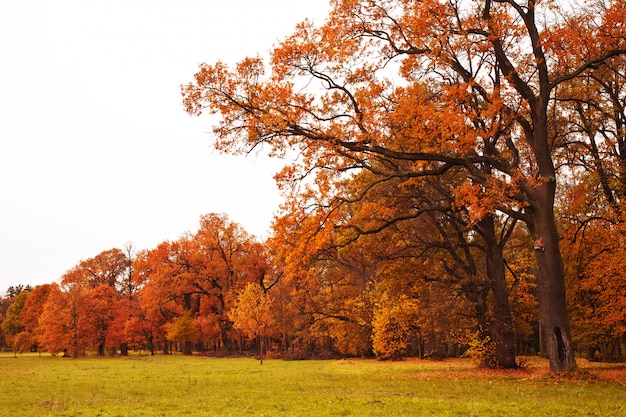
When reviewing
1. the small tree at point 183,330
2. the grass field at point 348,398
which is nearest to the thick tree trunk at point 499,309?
the grass field at point 348,398

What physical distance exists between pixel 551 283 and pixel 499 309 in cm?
614

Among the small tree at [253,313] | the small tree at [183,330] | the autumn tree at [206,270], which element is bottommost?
the small tree at [183,330]

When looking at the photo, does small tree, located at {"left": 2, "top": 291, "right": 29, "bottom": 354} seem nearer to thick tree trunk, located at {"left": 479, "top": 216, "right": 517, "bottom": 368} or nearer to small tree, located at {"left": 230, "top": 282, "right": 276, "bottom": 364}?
small tree, located at {"left": 230, "top": 282, "right": 276, "bottom": 364}

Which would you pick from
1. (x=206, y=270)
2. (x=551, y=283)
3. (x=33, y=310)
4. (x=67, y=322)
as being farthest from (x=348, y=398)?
(x=33, y=310)

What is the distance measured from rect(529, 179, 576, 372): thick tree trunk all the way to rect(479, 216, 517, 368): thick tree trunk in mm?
4968

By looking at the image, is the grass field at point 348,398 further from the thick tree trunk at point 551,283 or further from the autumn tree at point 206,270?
the autumn tree at point 206,270

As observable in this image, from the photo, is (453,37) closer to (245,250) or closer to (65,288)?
(245,250)

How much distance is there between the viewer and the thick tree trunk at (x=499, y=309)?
22469mm

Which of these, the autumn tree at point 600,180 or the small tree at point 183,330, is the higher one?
the autumn tree at point 600,180

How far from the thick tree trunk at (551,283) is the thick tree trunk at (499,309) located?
16.3 ft

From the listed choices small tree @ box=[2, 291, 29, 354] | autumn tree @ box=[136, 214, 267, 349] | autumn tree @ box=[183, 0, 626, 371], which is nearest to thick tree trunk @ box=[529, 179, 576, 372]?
autumn tree @ box=[183, 0, 626, 371]

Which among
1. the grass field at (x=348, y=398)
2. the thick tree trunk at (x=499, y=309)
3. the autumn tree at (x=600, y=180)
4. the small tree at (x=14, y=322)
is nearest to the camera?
the grass field at (x=348, y=398)

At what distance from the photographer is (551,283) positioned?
16844 mm

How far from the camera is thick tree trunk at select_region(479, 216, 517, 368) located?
73.7 ft
